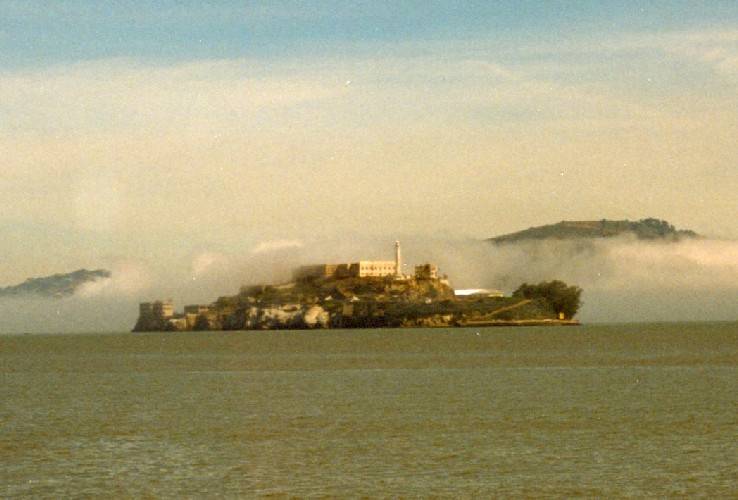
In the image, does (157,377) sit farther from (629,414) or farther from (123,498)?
(123,498)

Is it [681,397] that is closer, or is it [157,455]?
[157,455]

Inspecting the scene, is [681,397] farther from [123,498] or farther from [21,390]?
[21,390]

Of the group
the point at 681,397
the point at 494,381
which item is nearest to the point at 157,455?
the point at 681,397

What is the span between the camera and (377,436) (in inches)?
1734

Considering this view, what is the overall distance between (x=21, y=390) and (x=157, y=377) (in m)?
14.6

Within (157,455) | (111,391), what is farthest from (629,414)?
(111,391)

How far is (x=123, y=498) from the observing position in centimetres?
3138

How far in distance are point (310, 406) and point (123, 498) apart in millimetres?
26971

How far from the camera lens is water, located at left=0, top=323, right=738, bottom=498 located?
33.2m

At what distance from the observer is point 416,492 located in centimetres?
3162

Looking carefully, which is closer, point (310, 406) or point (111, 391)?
point (310, 406)

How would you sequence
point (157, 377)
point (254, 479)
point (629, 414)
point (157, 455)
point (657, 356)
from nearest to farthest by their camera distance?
point (254, 479)
point (157, 455)
point (629, 414)
point (157, 377)
point (657, 356)

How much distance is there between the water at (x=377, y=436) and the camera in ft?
109

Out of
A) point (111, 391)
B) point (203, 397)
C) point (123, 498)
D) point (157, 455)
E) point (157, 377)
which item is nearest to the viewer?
point (123, 498)
